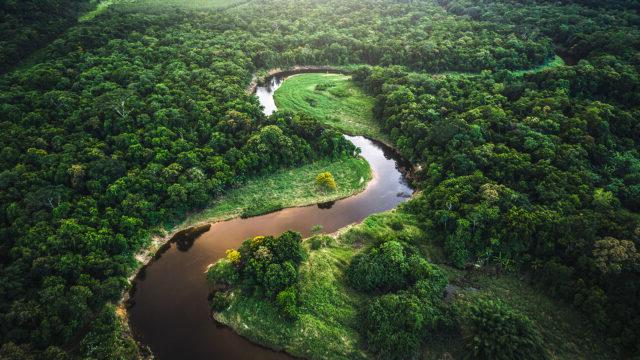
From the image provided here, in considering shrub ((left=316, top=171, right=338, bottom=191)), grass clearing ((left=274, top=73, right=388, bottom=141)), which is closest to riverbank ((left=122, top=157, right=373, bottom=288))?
shrub ((left=316, top=171, right=338, bottom=191))

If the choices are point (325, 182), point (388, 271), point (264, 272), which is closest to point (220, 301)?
point (264, 272)

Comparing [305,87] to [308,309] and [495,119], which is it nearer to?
[495,119]

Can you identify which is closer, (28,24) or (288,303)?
(288,303)

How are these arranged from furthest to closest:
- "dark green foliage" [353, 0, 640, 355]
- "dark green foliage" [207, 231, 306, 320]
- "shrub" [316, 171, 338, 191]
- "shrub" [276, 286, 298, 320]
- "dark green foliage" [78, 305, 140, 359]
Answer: "shrub" [316, 171, 338, 191] < "dark green foliage" [353, 0, 640, 355] < "dark green foliage" [207, 231, 306, 320] < "shrub" [276, 286, 298, 320] < "dark green foliage" [78, 305, 140, 359]

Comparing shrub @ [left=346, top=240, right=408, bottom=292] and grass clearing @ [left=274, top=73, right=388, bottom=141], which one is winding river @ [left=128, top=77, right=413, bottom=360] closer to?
shrub @ [left=346, top=240, right=408, bottom=292]

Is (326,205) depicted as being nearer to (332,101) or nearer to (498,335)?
(498,335)

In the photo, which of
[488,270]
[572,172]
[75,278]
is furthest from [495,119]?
[75,278]
